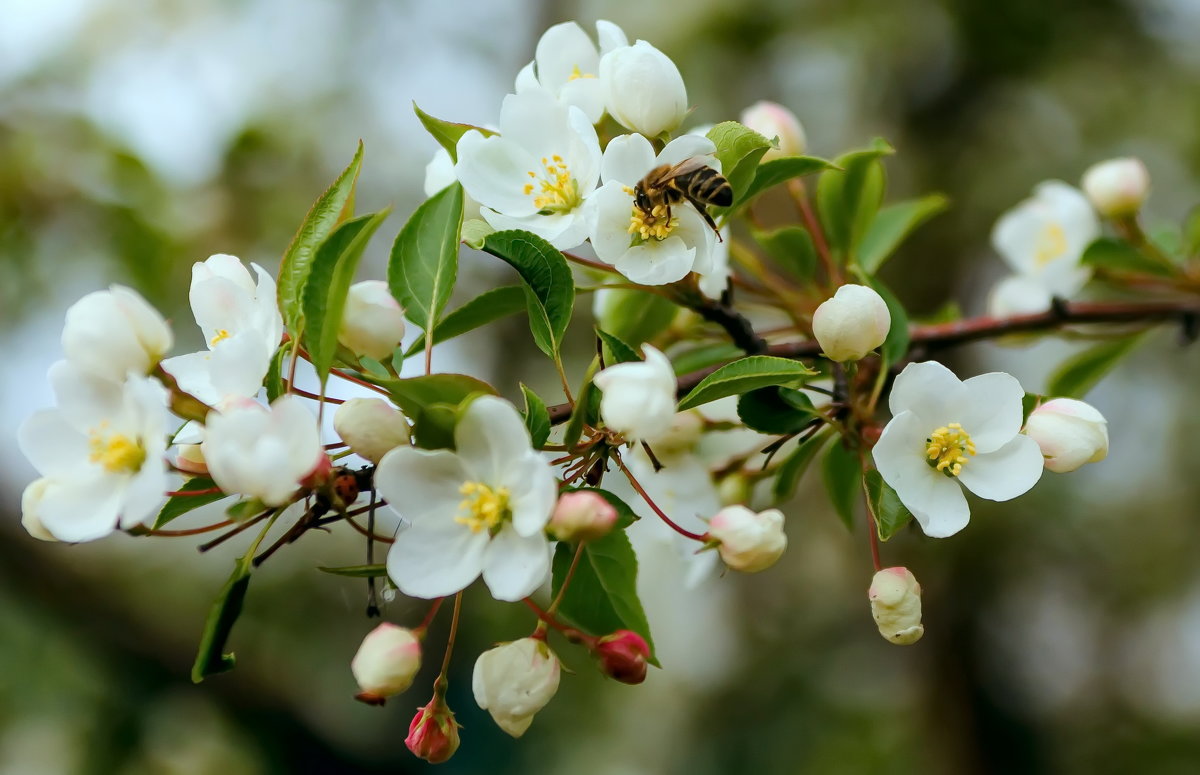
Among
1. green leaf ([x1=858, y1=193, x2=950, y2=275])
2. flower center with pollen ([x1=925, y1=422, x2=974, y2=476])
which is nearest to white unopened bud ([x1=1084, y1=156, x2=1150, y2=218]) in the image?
green leaf ([x1=858, y1=193, x2=950, y2=275])

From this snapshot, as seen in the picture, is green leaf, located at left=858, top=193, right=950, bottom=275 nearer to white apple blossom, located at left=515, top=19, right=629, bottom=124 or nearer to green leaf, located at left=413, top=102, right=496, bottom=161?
white apple blossom, located at left=515, top=19, right=629, bottom=124

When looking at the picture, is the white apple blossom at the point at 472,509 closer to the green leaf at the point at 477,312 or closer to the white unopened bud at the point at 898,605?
the green leaf at the point at 477,312

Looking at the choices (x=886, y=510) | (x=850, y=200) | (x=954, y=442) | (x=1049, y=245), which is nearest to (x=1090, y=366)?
(x=1049, y=245)

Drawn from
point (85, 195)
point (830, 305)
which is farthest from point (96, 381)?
point (85, 195)

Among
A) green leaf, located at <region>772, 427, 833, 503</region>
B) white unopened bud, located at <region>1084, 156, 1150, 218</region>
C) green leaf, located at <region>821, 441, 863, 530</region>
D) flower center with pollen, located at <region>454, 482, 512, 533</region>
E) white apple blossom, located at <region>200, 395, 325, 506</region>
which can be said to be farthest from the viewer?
white unopened bud, located at <region>1084, 156, 1150, 218</region>

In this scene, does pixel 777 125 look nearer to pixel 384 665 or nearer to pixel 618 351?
pixel 618 351

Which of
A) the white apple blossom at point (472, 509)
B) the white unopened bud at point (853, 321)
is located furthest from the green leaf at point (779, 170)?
the white apple blossom at point (472, 509)

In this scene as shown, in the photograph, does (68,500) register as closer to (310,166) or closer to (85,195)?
(85,195)

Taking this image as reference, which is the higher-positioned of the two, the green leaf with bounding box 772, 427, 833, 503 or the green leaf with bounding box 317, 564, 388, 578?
the green leaf with bounding box 317, 564, 388, 578
